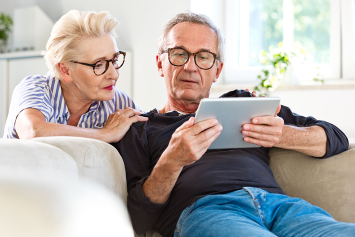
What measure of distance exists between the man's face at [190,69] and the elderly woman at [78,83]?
211 mm

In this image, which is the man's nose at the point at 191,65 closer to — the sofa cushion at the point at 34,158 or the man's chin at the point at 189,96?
the man's chin at the point at 189,96

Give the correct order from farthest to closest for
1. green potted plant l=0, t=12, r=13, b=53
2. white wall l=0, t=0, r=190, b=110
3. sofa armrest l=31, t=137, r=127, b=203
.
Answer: green potted plant l=0, t=12, r=13, b=53
white wall l=0, t=0, r=190, b=110
sofa armrest l=31, t=137, r=127, b=203

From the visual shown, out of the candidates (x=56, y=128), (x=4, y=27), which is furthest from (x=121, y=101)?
(x=4, y=27)

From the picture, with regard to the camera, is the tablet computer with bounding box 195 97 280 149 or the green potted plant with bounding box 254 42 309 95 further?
the green potted plant with bounding box 254 42 309 95

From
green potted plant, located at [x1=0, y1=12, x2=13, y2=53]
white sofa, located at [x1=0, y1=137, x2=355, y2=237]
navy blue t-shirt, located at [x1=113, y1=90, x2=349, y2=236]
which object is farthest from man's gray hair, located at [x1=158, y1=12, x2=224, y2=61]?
green potted plant, located at [x1=0, y1=12, x2=13, y2=53]

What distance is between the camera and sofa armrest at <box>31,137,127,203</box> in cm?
105

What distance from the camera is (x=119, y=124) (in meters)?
1.40

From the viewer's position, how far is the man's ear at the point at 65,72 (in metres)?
1.58

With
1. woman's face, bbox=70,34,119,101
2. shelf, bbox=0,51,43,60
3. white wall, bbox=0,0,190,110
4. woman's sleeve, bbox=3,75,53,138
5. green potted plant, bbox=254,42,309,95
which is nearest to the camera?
woman's sleeve, bbox=3,75,53,138

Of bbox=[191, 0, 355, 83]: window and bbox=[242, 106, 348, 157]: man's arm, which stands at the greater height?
bbox=[191, 0, 355, 83]: window

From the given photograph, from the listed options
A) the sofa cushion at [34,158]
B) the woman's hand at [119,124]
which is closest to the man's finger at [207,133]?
the sofa cushion at [34,158]

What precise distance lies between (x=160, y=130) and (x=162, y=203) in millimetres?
342

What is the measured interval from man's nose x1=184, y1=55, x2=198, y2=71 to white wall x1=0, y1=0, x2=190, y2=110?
4.24ft

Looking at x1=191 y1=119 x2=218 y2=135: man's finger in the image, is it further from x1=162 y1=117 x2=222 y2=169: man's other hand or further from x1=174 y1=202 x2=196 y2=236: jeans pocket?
x1=174 y1=202 x2=196 y2=236: jeans pocket
